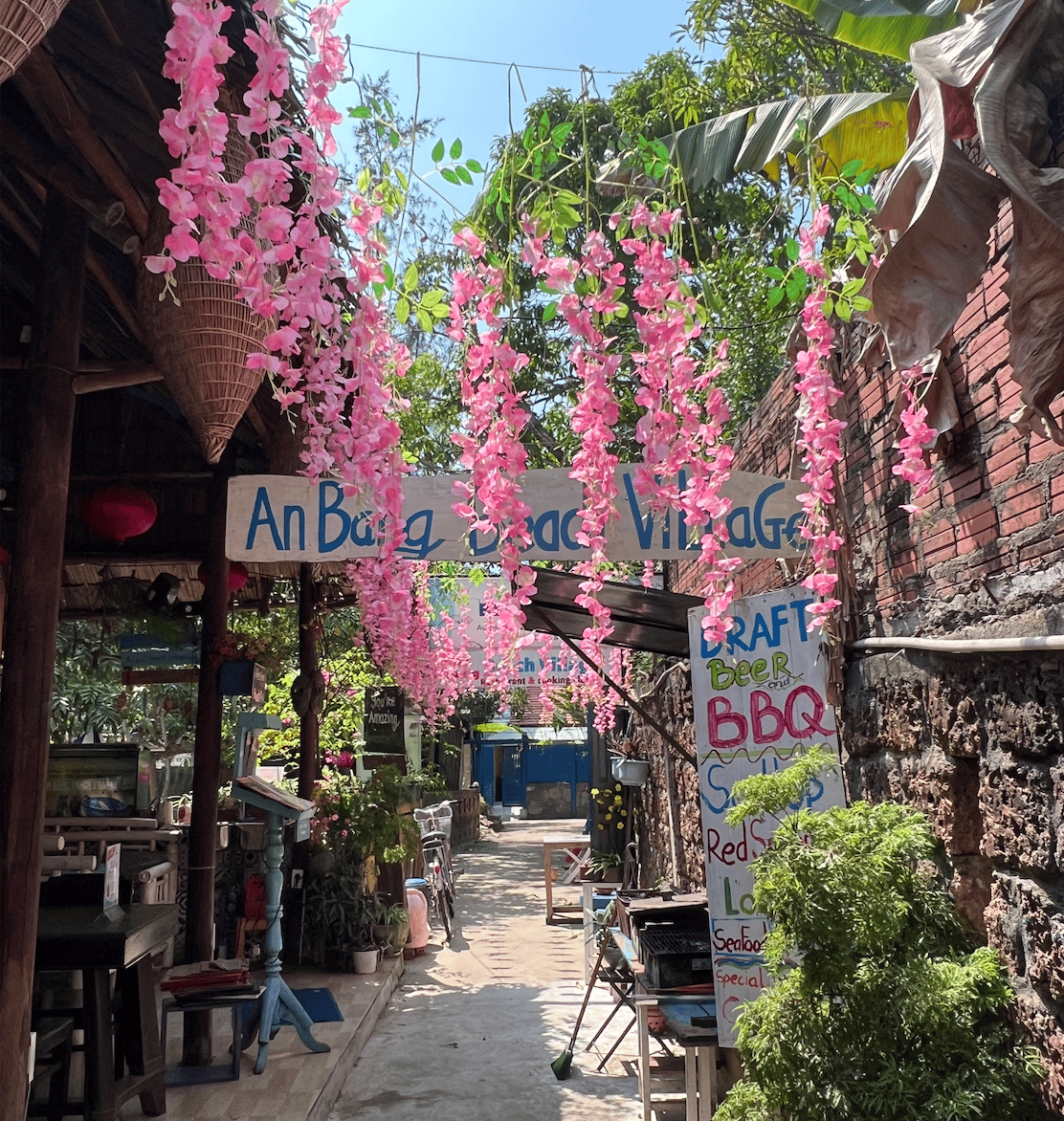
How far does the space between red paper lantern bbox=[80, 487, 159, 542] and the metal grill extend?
3573 millimetres

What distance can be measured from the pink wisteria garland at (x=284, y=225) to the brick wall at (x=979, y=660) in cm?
168

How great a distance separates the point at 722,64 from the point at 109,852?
893 centimetres

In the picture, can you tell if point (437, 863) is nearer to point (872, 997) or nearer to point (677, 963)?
point (677, 963)

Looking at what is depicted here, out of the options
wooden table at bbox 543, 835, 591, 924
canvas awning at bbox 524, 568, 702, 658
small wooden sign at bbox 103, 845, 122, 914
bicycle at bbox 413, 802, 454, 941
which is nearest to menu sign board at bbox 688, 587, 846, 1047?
canvas awning at bbox 524, 568, 702, 658

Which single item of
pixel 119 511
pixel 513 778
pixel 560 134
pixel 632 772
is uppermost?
pixel 560 134

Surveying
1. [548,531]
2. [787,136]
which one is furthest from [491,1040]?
[787,136]

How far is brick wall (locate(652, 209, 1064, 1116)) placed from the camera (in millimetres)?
2418

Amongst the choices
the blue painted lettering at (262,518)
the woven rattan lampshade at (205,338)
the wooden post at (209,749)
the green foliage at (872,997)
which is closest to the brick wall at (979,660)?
the green foliage at (872,997)

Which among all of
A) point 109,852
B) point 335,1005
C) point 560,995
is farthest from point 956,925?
point 560,995

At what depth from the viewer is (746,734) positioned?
13.0ft

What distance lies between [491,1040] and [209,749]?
2.65 metres

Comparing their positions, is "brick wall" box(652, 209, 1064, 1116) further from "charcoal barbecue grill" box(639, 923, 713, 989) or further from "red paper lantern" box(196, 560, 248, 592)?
"red paper lantern" box(196, 560, 248, 592)

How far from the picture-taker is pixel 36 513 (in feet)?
9.93

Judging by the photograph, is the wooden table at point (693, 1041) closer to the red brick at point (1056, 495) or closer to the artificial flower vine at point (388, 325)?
the artificial flower vine at point (388, 325)
